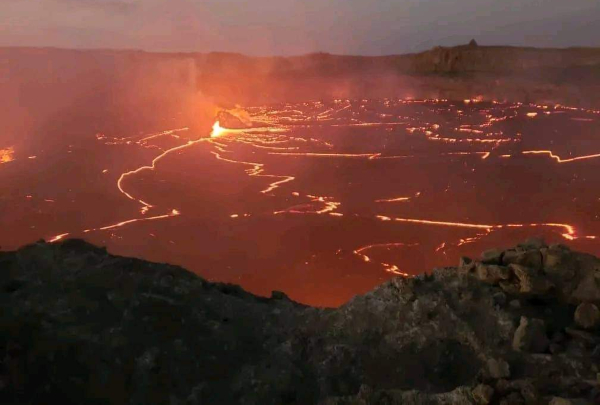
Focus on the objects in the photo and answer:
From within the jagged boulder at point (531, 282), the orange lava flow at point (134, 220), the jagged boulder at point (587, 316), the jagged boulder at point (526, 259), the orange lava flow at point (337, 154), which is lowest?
the orange lava flow at point (134, 220)

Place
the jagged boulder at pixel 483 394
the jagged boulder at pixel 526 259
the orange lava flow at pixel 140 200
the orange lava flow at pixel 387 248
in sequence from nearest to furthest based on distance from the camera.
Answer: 1. the jagged boulder at pixel 483 394
2. the jagged boulder at pixel 526 259
3. the orange lava flow at pixel 387 248
4. the orange lava flow at pixel 140 200

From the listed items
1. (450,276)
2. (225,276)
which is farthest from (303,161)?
(450,276)

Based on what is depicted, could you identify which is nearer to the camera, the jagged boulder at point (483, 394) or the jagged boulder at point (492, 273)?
the jagged boulder at point (483, 394)

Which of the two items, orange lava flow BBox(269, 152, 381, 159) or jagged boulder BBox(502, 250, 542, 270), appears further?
orange lava flow BBox(269, 152, 381, 159)

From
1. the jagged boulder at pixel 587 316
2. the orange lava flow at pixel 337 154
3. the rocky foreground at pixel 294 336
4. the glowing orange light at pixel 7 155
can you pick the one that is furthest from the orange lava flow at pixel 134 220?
the jagged boulder at pixel 587 316

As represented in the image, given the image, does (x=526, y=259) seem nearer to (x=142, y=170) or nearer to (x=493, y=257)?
(x=493, y=257)

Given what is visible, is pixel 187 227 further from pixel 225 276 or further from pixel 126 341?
pixel 126 341

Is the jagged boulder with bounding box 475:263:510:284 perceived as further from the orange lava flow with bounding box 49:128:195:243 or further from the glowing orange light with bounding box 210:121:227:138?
the glowing orange light with bounding box 210:121:227:138

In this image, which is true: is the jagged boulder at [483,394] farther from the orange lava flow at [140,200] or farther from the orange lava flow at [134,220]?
the orange lava flow at [134,220]

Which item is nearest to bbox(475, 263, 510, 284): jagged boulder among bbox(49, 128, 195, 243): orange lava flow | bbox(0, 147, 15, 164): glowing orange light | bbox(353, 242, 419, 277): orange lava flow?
bbox(353, 242, 419, 277): orange lava flow
